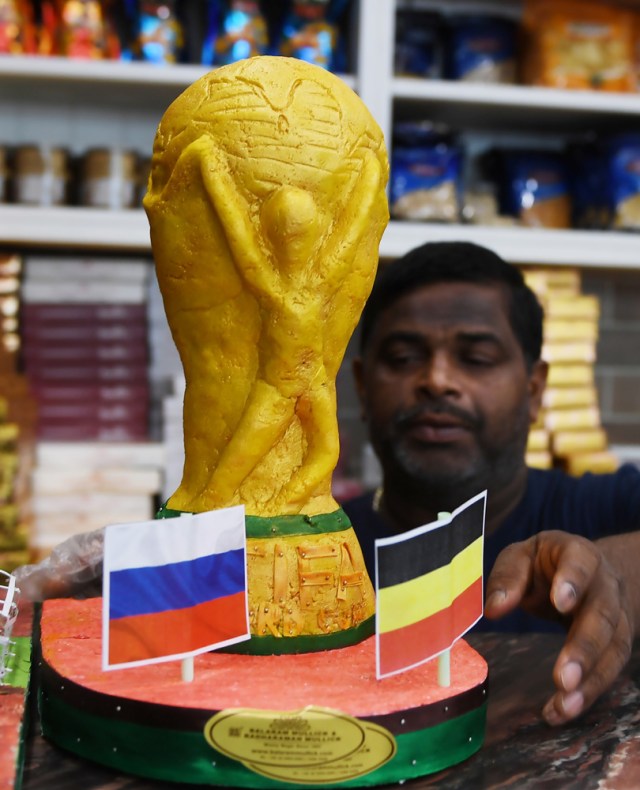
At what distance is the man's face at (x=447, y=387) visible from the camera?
1.42 meters

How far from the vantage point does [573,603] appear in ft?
2.34

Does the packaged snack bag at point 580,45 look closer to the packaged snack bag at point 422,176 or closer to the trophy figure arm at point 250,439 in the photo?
the packaged snack bag at point 422,176

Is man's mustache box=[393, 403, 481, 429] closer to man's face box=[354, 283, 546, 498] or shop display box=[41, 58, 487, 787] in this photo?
man's face box=[354, 283, 546, 498]

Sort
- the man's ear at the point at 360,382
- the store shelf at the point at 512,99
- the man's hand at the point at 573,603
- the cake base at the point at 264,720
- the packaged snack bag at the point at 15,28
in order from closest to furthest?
the cake base at the point at 264,720 < the man's hand at the point at 573,603 < the man's ear at the point at 360,382 < the packaged snack bag at the point at 15,28 < the store shelf at the point at 512,99

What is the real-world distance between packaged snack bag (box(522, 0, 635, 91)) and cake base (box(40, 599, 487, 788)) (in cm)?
171

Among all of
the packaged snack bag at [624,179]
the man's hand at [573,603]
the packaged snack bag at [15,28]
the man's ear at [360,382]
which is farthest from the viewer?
the packaged snack bag at [624,179]

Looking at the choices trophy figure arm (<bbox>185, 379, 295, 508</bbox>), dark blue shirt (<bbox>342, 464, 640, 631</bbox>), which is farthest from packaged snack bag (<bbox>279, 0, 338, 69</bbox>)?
trophy figure arm (<bbox>185, 379, 295, 508</bbox>)

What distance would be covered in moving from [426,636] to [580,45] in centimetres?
180

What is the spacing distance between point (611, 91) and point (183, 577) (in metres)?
1.82

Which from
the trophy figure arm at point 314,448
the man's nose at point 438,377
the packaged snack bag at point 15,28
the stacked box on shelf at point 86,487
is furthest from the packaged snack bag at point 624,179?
the trophy figure arm at point 314,448

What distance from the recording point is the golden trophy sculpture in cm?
67

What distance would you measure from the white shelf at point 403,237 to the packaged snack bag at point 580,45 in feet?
1.10

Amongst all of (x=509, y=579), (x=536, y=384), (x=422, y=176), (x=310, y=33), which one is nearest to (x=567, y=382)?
(x=536, y=384)

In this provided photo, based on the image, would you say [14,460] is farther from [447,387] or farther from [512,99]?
[512,99]
